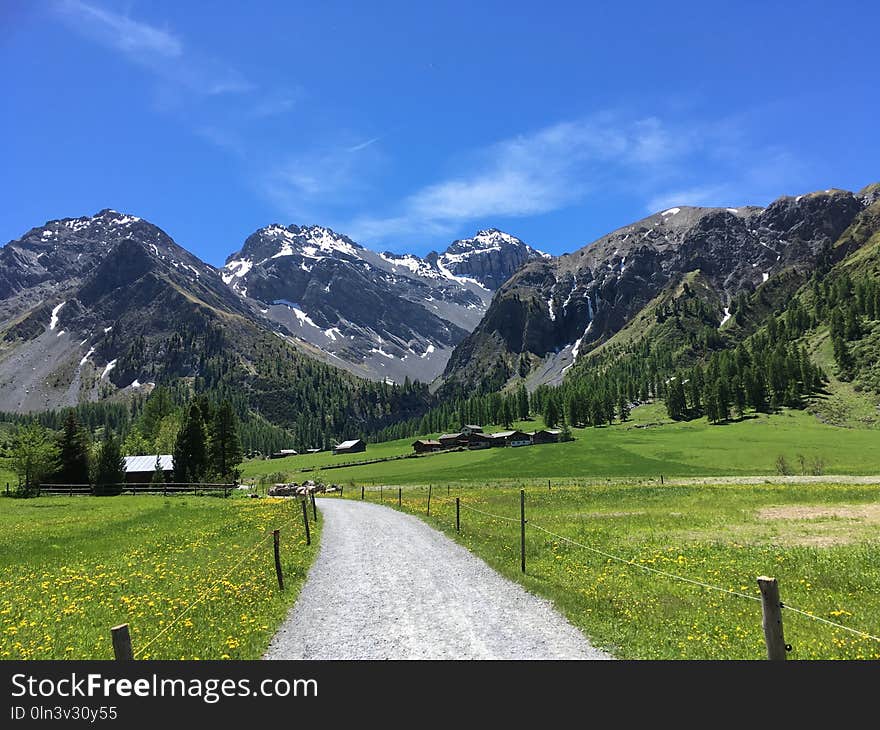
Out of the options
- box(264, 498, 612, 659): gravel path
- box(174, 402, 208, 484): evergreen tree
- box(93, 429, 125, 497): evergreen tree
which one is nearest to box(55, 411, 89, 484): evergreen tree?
box(93, 429, 125, 497): evergreen tree

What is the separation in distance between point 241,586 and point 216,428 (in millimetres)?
80381

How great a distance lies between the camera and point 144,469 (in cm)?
9594

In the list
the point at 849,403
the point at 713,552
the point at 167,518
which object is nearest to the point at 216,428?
the point at 167,518

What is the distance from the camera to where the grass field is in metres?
105

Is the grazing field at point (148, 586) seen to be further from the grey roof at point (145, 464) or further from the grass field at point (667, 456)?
the grass field at point (667, 456)

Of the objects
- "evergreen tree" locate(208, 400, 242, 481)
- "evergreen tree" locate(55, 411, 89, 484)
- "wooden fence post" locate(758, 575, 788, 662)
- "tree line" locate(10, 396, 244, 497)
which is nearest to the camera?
"wooden fence post" locate(758, 575, 788, 662)

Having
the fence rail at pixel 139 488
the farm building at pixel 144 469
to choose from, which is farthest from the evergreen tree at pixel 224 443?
the fence rail at pixel 139 488

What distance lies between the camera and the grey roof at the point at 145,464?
311 feet

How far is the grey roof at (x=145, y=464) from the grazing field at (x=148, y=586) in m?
55.5

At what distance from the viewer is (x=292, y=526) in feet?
121

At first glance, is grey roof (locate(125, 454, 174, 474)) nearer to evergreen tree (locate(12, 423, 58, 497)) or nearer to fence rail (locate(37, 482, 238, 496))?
fence rail (locate(37, 482, 238, 496))

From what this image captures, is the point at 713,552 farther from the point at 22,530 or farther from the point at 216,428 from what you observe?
the point at 216,428

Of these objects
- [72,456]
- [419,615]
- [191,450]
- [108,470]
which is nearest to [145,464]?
[72,456]

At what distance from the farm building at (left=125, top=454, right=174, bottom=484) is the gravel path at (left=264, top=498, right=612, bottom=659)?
3192 inches
